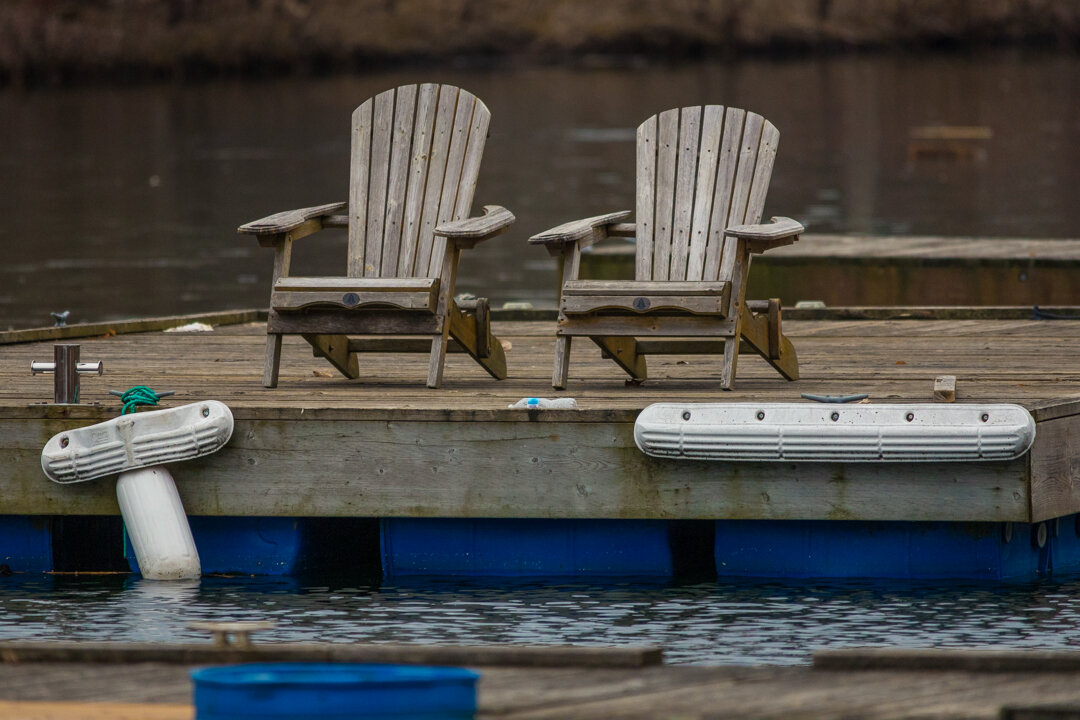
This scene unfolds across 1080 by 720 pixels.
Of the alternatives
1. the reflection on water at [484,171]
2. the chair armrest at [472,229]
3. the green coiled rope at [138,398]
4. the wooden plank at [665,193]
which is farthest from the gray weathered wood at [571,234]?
the reflection on water at [484,171]

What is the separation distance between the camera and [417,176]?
20.7 ft

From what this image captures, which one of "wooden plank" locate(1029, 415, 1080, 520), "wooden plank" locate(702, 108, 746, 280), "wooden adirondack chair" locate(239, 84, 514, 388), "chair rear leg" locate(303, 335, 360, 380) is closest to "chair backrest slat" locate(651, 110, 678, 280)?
"wooden plank" locate(702, 108, 746, 280)

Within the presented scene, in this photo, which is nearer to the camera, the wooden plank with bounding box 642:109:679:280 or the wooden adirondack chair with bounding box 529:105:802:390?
the wooden adirondack chair with bounding box 529:105:802:390

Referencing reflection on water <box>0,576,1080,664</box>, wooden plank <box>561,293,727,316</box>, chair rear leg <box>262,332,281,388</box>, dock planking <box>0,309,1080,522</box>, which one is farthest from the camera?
chair rear leg <box>262,332,281,388</box>

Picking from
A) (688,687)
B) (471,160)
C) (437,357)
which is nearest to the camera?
(688,687)

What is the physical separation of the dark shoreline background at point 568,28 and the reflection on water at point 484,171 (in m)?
8.96

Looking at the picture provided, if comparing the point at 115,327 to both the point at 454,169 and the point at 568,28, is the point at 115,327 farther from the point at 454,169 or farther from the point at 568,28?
the point at 568,28

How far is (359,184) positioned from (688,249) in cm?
107

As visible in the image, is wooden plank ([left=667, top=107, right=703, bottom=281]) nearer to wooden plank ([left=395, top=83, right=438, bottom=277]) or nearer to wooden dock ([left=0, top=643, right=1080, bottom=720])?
wooden plank ([left=395, top=83, right=438, bottom=277])

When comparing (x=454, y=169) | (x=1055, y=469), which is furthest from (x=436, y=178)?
(x=1055, y=469)

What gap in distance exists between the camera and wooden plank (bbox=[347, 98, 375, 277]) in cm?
632

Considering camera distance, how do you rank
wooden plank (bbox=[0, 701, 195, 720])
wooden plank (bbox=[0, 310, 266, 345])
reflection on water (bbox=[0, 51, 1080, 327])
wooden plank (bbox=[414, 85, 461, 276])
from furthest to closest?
reflection on water (bbox=[0, 51, 1080, 327]) → wooden plank (bbox=[0, 310, 266, 345]) → wooden plank (bbox=[414, 85, 461, 276]) → wooden plank (bbox=[0, 701, 195, 720])

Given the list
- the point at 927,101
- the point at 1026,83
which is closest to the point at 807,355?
the point at 927,101

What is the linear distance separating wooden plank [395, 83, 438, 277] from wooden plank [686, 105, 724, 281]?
2.80 feet
